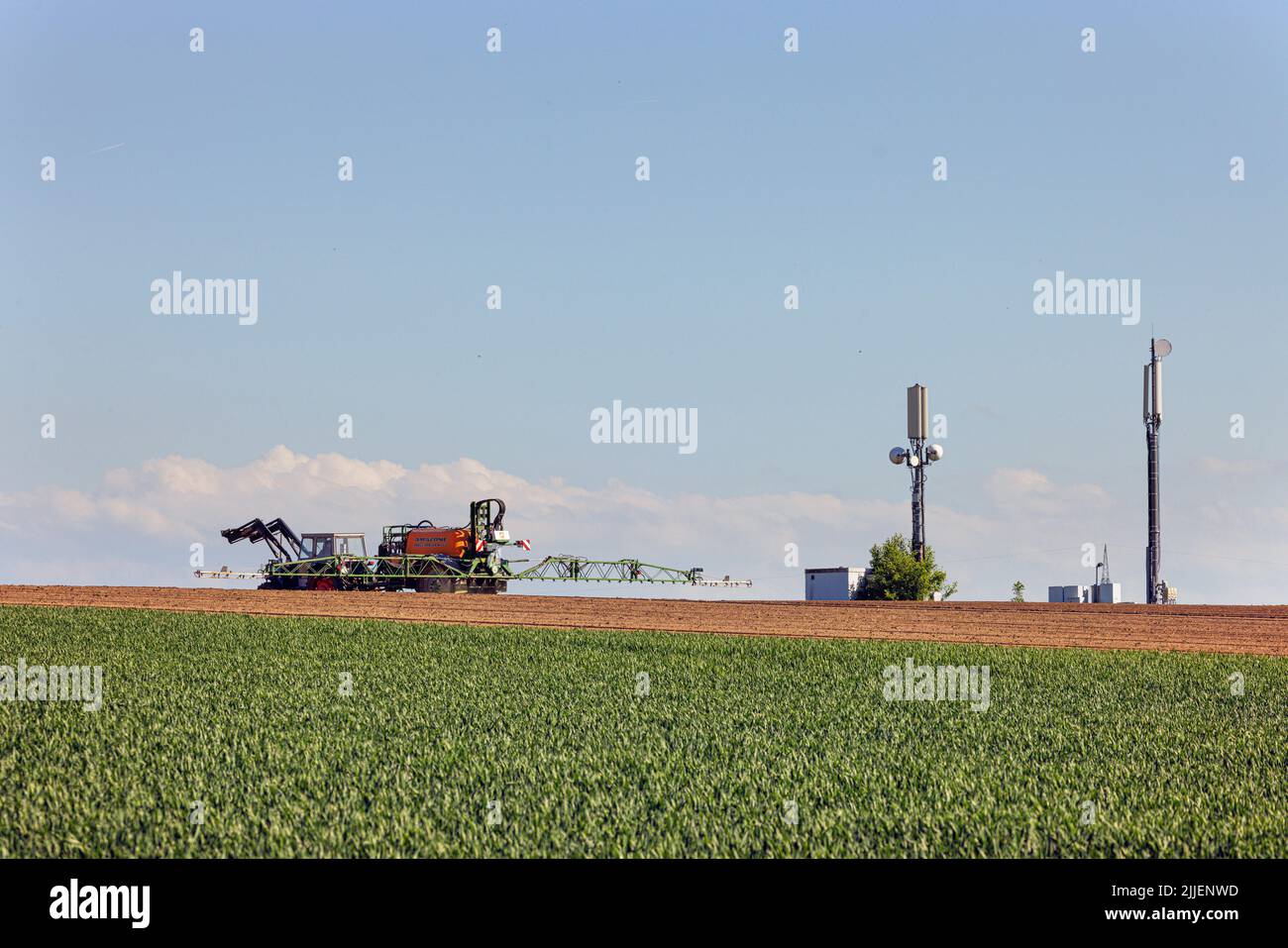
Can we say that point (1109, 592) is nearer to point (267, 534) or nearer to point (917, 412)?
point (917, 412)

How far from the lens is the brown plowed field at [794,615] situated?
105 ft

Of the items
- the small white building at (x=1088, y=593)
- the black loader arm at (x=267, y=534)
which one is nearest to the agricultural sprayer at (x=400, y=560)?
the black loader arm at (x=267, y=534)

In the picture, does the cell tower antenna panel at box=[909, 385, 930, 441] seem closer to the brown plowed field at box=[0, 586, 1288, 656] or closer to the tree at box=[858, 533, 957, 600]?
the tree at box=[858, 533, 957, 600]

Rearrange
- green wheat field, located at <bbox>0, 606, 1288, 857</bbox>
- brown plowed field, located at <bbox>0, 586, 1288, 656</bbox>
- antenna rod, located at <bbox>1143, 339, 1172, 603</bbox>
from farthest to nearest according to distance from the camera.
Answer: antenna rod, located at <bbox>1143, 339, 1172, 603</bbox>
brown plowed field, located at <bbox>0, 586, 1288, 656</bbox>
green wheat field, located at <bbox>0, 606, 1288, 857</bbox>

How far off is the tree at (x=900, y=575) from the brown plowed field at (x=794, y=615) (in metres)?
21.4

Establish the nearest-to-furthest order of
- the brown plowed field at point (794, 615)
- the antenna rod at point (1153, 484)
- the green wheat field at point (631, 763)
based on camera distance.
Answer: the green wheat field at point (631, 763) → the brown plowed field at point (794, 615) → the antenna rod at point (1153, 484)

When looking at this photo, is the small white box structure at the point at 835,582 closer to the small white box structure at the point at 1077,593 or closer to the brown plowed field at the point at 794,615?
the small white box structure at the point at 1077,593

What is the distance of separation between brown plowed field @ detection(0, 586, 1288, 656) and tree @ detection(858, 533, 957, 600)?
70.1ft

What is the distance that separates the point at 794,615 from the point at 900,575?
32937mm

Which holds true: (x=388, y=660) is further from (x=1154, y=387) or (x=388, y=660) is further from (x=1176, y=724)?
(x=1154, y=387)

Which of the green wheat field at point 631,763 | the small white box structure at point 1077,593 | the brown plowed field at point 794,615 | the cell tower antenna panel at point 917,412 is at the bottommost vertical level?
the small white box structure at point 1077,593

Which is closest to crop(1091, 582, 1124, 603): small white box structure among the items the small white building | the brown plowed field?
the small white building

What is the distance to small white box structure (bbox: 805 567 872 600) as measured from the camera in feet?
240
